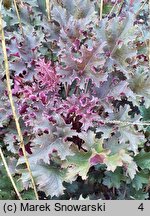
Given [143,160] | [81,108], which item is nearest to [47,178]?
[81,108]

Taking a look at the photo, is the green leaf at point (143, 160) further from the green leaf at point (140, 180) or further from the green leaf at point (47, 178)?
the green leaf at point (47, 178)

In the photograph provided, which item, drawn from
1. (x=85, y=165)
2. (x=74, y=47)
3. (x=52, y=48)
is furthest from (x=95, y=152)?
(x=52, y=48)

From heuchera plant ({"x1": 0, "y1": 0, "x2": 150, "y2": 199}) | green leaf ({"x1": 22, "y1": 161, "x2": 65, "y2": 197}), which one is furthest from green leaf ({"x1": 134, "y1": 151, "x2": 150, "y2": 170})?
green leaf ({"x1": 22, "y1": 161, "x2": 65, "y2": 197})

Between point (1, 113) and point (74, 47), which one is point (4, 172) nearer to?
point (1, 113)

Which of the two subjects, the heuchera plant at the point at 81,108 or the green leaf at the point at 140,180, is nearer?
the heuchera plant at the point at 81,108

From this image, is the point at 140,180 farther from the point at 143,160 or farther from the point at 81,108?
the point at 81,108

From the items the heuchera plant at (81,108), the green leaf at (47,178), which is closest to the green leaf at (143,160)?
the heuchera plant at (81,108)

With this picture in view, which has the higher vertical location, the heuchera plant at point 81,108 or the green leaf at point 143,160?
the heuchera plant at point 81,108

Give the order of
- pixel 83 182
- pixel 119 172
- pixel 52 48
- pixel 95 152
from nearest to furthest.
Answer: pixel 95 152
pixel 119 172
pixel 83 182
pixel 52 48
